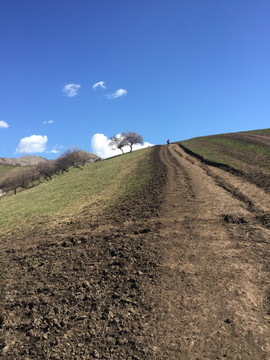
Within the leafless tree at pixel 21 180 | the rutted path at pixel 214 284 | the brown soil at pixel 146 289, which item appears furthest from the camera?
the leafless tree at pixel 21 180

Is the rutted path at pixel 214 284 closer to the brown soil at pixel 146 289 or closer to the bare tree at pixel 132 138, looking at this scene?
the brown soil at pixel 146 289

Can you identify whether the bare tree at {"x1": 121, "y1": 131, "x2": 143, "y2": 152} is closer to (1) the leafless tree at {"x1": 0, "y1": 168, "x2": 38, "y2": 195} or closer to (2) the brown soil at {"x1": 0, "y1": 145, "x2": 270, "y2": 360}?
(1) the leafless tree at {"x1": 0, "y1": 168, "x2": 38, "y2": 195}

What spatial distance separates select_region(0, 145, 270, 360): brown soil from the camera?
508cm

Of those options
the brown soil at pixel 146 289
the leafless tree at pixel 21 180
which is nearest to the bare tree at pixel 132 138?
the leafless tree at pixel 21 180

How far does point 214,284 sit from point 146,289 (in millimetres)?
2231

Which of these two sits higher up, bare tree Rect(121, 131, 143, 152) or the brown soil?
bare tree Rect(121, 131, 143, 152)

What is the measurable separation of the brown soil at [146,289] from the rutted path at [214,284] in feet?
0.09

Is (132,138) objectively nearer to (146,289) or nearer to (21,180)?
(21,180)

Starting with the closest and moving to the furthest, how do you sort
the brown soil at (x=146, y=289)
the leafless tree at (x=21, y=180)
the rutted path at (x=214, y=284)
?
1. the rutted path at (x=214, y=284)
2. the brown soil at (x=146, y=289)
3. the leafless tree at (x=21, y=180)

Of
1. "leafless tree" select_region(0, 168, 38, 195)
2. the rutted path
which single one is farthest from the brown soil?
"leafless tree" select_region(0, 168, 38, 195)

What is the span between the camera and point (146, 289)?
6.88 m

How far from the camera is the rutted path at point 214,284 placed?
16.1 ft

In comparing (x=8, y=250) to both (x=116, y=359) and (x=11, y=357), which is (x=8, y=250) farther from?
(x=116, y=359)

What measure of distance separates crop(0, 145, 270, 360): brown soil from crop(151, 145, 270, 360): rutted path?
0.09 ft
